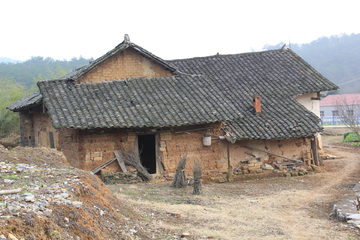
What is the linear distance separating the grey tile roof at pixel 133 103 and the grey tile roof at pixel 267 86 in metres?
1.48

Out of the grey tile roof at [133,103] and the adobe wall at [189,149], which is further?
the adobe wall at [189,149]

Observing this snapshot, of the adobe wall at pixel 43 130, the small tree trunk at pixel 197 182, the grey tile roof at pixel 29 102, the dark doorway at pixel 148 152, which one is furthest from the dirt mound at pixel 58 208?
the dark doorway at pixel 148 152

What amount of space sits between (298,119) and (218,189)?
5.40 metres

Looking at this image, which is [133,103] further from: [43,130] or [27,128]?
[27,128]

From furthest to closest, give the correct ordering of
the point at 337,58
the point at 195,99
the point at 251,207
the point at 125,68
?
the point at 337,58, the point at 125,68, the point at 195,99, the point at 251,207

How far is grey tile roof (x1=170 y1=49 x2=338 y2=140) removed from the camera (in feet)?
44.2

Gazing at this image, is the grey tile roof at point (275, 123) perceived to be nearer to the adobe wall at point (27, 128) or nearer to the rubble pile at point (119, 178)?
the rubble pile at point (119, 178)

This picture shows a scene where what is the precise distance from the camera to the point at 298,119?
14.1 metres

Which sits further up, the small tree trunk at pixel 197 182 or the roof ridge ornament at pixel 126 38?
the roof ridge ornament at pixel 126 38

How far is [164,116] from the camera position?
38.9 feet

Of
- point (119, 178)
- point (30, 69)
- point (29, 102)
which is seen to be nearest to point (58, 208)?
point (119, 178)

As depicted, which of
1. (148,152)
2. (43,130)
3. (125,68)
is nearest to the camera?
(125,68)

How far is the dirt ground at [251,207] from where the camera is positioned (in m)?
6.50

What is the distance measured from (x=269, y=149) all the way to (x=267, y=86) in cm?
375
